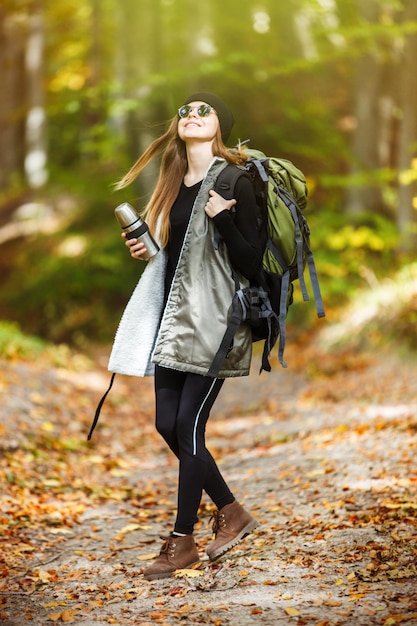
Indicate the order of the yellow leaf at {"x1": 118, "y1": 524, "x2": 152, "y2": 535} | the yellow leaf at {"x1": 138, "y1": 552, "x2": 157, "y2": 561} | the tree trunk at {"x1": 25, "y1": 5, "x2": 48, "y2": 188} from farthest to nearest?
the tree trunk at {"x1": 25, "y1": 5, "x2": 48, "y2": 188} < the yellow leaf at {"x1": 118, "y1": 524, "x2": 152, "y2": 535} < the yellow leaf at {"x1": 138, "y1": 552, "x2": 157, "y2": 561}

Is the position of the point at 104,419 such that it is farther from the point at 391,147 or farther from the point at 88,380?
the point at 391,147

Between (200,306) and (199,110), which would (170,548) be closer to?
(200,306)

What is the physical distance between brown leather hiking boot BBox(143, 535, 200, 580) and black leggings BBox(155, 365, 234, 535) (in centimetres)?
6

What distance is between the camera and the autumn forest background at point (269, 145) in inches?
456

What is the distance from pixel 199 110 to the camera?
13.3 feet

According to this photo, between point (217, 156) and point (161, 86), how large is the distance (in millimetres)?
9824

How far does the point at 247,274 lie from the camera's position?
12.9 ft

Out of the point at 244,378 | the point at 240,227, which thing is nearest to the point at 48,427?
the point at 244,378

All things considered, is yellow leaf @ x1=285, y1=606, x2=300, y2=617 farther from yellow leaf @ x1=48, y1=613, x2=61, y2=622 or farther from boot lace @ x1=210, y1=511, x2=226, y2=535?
yellow leaf @ x1=48, y1=613, x2=61, y2=622

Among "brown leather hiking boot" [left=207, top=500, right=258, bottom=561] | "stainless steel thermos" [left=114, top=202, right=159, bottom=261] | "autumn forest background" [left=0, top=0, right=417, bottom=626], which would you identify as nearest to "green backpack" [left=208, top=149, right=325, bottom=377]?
"stainless steel thermos" [left=114, top=202, right=159, bottom=261]

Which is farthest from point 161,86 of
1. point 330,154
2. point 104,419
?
point 104,419

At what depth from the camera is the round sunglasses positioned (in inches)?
160

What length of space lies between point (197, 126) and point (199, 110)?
3.6 inches

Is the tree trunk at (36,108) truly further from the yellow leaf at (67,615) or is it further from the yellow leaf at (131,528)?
the yellow leaf at (67,615)
